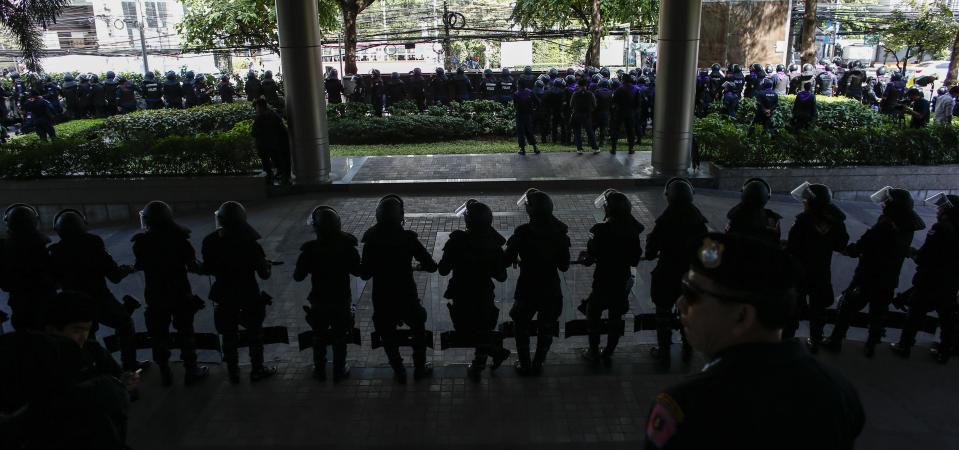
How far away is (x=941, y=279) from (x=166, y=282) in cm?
593

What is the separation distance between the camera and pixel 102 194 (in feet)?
36.3

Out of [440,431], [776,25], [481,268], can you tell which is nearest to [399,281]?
[481,268]

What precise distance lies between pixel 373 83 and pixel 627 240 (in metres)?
15.6

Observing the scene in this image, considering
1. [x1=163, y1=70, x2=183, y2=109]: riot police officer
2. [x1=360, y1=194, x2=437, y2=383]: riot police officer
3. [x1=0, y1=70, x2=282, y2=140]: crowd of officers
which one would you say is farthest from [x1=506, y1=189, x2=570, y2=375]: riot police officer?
[x1=163, y1=70, x2=183, y2=109]: riot police officer

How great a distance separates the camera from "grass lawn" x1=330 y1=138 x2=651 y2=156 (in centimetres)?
1507

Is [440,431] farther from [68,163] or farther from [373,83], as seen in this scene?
[373,83]

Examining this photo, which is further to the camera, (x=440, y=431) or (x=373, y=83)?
(x=373, y=83)

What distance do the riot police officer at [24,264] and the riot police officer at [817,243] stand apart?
5.76 meters

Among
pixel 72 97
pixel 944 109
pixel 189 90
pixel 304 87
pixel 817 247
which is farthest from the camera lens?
pixel 189 90

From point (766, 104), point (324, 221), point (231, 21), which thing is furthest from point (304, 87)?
point (231, 21)

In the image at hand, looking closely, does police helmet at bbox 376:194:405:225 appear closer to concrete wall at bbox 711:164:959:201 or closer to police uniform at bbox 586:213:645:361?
police uniform at bbox 586:213:645:361

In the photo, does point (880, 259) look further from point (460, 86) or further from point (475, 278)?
point (460, 86)

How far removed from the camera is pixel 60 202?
1108 cm

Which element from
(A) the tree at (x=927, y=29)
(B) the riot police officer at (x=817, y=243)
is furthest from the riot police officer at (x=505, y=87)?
(A) the tree at (x=927, y=29)
